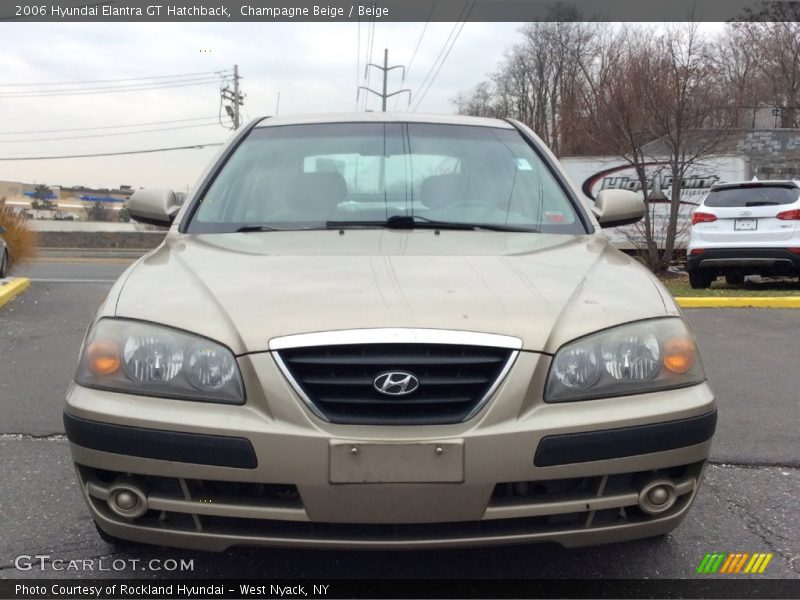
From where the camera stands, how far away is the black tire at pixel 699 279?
10.9m

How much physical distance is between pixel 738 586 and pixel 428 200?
1.79 m

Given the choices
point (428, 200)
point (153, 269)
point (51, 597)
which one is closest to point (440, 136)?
point (428, 200)

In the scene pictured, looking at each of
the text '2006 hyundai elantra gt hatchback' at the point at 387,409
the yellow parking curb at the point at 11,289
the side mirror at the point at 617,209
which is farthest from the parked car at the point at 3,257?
the text '2006 hyundai elantra gt hatchback' at the point at 387,409

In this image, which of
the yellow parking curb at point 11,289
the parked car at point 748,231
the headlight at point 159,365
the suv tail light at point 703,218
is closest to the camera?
the headlight at point 159,365

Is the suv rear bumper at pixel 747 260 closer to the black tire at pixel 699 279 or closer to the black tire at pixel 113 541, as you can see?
the black tire at pixel 699 279

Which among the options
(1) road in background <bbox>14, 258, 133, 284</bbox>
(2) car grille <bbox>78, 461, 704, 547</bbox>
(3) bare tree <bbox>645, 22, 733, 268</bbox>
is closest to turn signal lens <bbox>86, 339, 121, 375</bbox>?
(2) car grille <bbox>78, 461, 704, 547</bbox>

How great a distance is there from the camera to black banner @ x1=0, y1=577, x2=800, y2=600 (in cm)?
230

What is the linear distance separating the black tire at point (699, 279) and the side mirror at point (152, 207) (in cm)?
907

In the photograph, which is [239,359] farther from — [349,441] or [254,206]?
[254,206]

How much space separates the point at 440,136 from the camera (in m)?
3.47

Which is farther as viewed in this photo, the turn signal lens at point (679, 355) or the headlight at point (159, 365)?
the turn signal lens at point (679, 355)

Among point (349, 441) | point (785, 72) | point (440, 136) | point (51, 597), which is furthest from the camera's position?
point (785, 72)

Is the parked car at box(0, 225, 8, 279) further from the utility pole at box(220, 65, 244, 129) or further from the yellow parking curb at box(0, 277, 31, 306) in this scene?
the utility pole at box(220, 65, 244, 129)

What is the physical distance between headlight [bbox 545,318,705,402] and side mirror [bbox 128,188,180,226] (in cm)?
204
